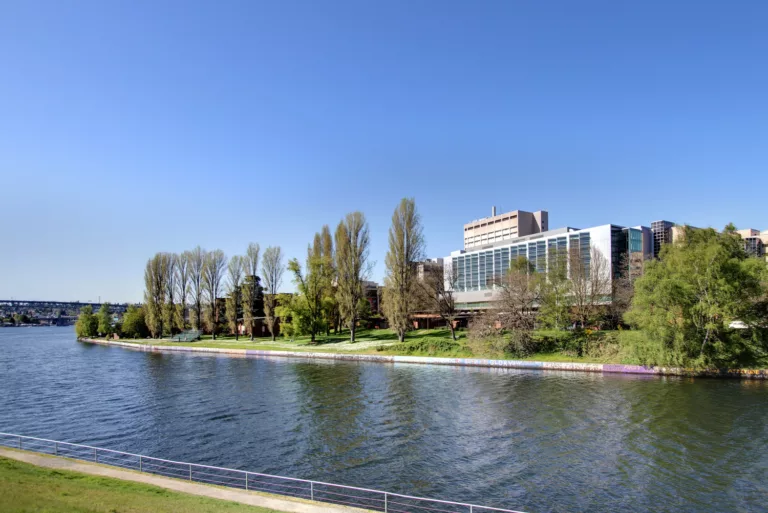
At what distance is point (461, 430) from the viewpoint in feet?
83.0

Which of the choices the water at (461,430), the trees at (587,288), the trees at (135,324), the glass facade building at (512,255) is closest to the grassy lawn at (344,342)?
the glass facade building at (512,255)

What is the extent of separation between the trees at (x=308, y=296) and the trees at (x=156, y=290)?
47028mm

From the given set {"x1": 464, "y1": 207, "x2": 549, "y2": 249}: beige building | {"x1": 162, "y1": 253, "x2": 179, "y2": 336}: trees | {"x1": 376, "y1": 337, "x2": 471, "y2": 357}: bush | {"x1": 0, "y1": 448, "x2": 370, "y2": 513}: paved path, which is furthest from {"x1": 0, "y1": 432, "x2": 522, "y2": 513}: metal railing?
{"x1": 464, "y1": 207, "x2": 549, "y2": 249}: beige building

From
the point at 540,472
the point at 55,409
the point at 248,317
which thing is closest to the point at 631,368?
the point at 540,472

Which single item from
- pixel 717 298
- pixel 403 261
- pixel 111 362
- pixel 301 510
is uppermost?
pixel 403 261

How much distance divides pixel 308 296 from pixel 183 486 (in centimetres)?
6805

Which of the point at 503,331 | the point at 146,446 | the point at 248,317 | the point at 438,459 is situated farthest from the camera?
the point at 248,317

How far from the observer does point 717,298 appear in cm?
4244

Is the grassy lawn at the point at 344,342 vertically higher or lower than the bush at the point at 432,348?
lower

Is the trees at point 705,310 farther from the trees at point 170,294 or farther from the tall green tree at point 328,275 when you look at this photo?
the trees at point 170,294

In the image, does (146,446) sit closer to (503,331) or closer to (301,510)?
(301,510)

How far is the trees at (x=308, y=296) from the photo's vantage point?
81062mm

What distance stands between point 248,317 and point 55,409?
67345 millimetres

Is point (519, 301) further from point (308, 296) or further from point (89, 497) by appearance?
point (89, 497)
